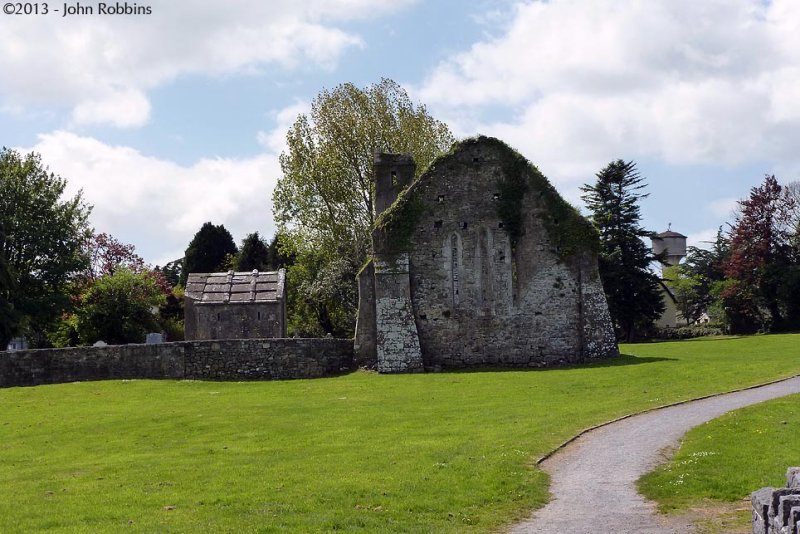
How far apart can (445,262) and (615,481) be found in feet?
80.5

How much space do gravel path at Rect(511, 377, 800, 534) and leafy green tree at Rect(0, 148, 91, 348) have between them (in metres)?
39.5

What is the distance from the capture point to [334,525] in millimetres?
12508

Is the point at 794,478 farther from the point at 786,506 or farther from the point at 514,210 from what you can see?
the point at 514,210

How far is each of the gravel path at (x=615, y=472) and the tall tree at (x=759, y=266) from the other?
140 feet

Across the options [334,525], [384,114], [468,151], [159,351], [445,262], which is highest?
[384,114]

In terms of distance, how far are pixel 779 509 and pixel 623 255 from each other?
53.9 metres

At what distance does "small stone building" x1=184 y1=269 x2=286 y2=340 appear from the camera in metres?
50.4

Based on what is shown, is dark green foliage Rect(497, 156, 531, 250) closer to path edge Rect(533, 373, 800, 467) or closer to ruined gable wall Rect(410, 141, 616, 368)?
ruined gable wall Rect(410, 141, 616, 368)

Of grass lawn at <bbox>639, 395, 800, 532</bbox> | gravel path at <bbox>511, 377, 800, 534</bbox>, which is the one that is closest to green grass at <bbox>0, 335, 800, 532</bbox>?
gravel path at <bbox>511, 377, 800, 534</bbox>

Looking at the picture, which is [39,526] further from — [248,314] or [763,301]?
[763,301]

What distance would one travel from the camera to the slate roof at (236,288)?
50.8 m

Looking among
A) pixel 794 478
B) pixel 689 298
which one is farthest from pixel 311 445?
pixel 689 298

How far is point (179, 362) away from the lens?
1481 inches

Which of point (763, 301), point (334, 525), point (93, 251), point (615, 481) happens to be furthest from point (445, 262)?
point (93, 251)
